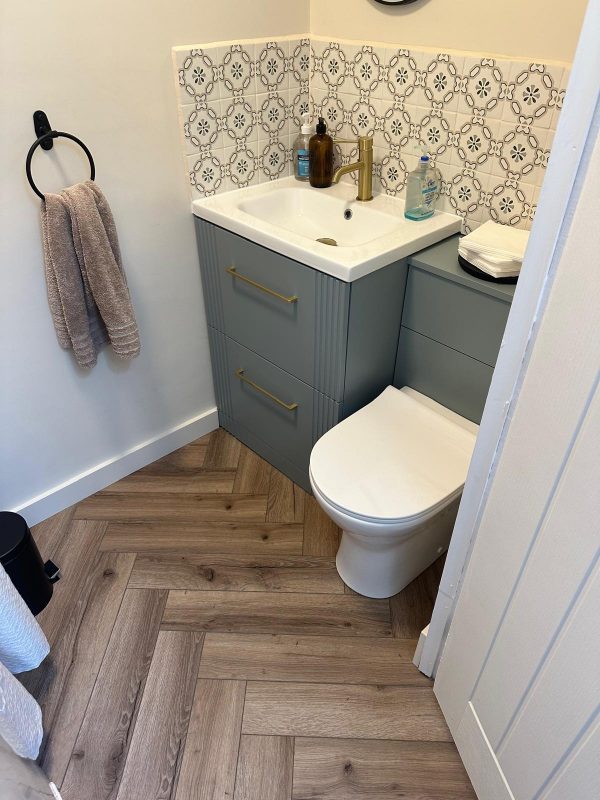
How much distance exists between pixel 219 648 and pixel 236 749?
0.25 meters

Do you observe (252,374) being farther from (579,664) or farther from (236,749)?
(579,664)

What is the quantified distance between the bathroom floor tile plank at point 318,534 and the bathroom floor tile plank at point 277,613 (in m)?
0.16

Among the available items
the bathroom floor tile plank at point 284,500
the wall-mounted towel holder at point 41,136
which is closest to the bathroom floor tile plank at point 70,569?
the bathroom floor tile plank at point 284,500

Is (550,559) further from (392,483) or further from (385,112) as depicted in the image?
(385,112)

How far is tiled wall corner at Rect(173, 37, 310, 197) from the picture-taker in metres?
1.59

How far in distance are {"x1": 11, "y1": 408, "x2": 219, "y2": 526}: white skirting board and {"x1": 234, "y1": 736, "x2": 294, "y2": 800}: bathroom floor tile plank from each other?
0.98m

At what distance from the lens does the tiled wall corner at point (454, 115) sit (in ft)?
4.58

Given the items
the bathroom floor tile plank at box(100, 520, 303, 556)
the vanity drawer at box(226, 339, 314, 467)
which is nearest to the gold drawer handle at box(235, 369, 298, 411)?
the vanity drawer at box(226, 339, 314, 467)

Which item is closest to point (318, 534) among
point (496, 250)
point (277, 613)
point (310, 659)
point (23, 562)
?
point (277, 613)

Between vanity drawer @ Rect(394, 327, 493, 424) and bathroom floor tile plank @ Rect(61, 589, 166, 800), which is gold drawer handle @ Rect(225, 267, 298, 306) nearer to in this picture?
vanity drawer @ Rect(394, 327, 493, 424)

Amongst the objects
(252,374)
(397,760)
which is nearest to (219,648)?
(397,760)

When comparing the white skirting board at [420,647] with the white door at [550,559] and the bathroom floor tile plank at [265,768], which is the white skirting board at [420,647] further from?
the bathroom floor tile plank at [265,768]

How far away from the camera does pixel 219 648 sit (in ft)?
4.90

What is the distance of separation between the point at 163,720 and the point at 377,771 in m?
0.52
